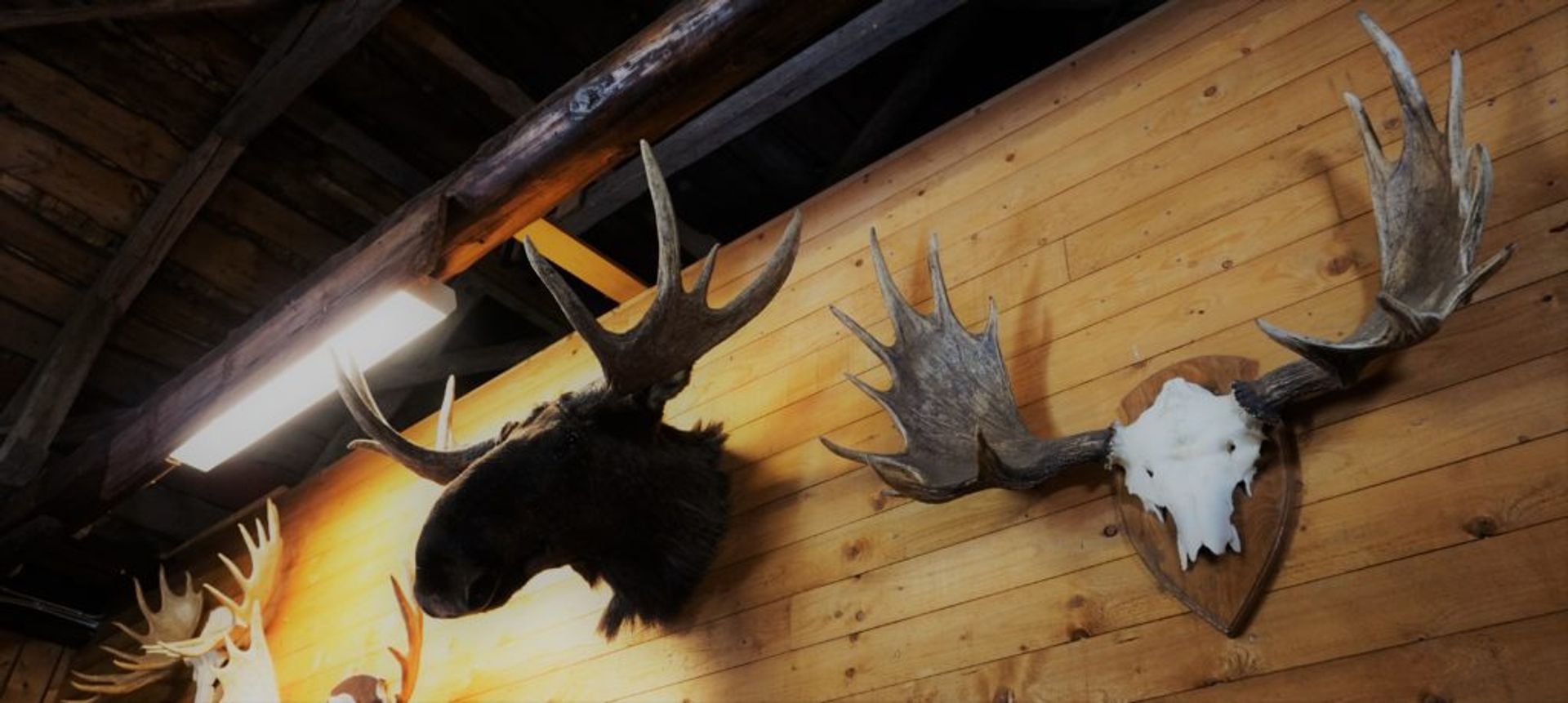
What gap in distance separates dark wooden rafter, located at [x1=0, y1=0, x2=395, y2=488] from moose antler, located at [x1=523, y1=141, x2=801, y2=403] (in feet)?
6.68

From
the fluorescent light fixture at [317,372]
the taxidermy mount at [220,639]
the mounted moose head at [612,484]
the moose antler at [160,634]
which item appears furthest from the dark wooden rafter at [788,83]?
the moose antler at [160,634]

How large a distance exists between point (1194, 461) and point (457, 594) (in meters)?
1.45

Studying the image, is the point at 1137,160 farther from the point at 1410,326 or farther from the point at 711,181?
the point at 711,181

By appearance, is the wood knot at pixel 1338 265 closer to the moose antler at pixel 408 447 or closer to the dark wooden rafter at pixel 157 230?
the moose antler at pixel 408 447

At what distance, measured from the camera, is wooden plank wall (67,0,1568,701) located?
1.55m

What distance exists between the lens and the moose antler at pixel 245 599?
3.47 meters

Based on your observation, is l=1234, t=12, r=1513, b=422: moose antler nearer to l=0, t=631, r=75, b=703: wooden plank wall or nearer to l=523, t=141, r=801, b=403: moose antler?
l=523, t=141, r=801, b=403: moose antler

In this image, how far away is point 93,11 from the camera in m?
3.51

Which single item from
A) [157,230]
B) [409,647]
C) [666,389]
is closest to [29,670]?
[157,230]

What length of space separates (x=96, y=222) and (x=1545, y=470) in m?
4.45

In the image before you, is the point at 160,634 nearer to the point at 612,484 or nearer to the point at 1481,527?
the point at 612,484

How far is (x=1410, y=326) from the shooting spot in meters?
1.44

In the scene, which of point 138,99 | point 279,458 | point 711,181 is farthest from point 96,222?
point 711,181

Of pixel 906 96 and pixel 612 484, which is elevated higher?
pixel 906 96
